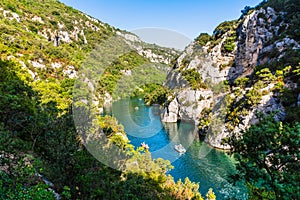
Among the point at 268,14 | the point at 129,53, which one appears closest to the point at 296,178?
the point at 129,53

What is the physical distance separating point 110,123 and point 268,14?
81.1 ft

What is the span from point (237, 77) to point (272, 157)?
25.7m

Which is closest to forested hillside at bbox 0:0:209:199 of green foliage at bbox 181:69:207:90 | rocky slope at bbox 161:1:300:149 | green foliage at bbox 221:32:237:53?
green foliage at bbox 181:69:207:90

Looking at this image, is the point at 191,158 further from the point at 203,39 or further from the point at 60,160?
the point at 203,39

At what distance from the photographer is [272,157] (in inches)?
117

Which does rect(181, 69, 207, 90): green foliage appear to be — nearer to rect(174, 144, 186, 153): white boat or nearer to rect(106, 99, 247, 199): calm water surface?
rect(106, 99, 247, 199): calm water surface

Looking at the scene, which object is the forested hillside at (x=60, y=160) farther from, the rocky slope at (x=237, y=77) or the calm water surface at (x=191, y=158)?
the rocky slope at (x=237, y=77)

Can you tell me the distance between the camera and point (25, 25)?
32.1 m

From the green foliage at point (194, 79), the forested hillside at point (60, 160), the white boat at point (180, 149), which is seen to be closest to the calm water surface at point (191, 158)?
the white boat at point (180, 149)

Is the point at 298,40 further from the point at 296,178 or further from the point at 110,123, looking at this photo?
the point at 296,178

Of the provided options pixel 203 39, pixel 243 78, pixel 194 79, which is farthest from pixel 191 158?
pixel 203 39

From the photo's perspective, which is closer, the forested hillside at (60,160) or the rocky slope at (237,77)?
the forested hillside at (60,160)

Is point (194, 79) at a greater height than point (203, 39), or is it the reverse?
point (203, 39)

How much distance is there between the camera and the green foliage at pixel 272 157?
2646mm
